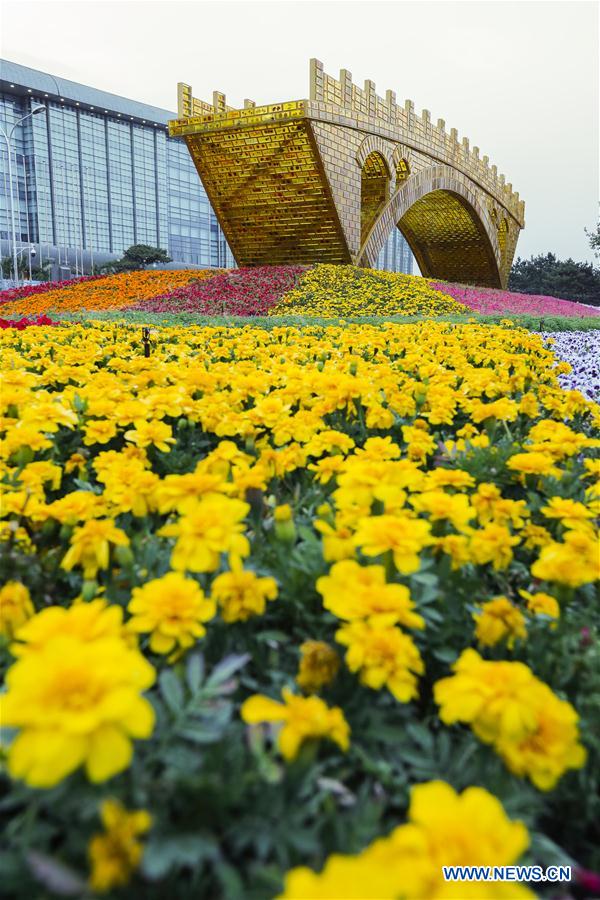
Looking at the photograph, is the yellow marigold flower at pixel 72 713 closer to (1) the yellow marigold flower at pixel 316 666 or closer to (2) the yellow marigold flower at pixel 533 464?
(1) the yellow marigold flower at pixel 316 666

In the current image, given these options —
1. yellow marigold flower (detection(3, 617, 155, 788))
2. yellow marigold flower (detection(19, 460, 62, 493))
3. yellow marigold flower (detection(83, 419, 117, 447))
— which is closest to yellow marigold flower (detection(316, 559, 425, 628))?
yellow marigold flower (detection(3, 617, 155, 788))

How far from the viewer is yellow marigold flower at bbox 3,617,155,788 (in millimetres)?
569

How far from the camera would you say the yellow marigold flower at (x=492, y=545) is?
1086 mm

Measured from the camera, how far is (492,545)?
1.08 meters

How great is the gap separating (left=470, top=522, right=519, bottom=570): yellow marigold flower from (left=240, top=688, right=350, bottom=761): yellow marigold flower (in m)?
0.46

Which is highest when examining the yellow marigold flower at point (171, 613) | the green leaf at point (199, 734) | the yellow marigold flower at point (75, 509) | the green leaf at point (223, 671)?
the yellow marigold flower at point (75, 509)

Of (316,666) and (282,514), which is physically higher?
(282,514)

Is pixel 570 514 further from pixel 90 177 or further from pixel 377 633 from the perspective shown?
pixel 90 177

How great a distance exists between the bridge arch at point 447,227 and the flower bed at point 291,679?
19.0m

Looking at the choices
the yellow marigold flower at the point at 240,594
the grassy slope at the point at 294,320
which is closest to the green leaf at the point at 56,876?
the yellow marigold flower at the point at 240,594

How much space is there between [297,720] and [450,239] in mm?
29475

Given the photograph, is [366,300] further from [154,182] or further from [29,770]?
[154,182]

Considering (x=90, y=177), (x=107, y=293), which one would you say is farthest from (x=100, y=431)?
(x=90, y=177)

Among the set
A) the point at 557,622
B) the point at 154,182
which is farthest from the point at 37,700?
the point at 154,182
